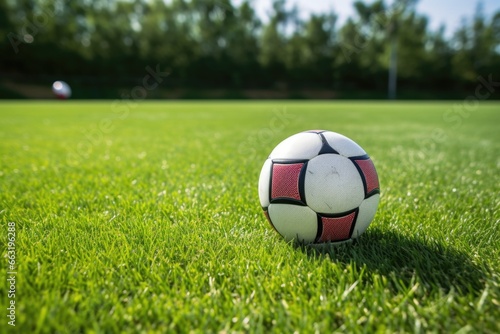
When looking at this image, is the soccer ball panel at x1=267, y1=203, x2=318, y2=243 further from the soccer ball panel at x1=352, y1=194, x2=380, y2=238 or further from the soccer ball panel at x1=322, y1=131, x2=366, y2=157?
the soccer ball panel at x1=322, y1=131, x2=366, y2=157

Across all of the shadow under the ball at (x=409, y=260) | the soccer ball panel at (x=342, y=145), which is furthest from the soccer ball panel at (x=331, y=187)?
the shadow under the ball at (x=409, y=260)

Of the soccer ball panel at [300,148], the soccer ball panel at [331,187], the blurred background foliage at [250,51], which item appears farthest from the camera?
the blurred background foliage at [250,51]

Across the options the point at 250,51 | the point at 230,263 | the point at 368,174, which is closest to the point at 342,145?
the point at 368,174

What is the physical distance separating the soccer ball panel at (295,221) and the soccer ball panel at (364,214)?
27cm

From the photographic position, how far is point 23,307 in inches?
57.2

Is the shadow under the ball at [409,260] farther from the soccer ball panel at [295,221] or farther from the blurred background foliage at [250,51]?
the blurred background foliage at [250,51]

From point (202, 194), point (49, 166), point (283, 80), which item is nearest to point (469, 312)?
point (202, 194)

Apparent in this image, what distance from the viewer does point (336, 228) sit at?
2.05 meters

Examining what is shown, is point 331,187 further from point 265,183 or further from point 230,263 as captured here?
point 230,263

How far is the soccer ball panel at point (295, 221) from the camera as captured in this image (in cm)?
203

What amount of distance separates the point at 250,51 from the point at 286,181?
6152 centimetres

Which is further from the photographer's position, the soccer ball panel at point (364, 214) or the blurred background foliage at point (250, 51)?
the blurred background foliage at point (250, 51)

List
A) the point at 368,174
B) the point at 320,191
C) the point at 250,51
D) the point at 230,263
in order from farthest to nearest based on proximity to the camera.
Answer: the point at 250,51
the point at 368,174
the point at 320,191
the point at 230,263

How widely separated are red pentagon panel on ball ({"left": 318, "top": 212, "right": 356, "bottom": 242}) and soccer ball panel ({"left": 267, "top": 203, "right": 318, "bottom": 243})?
0.05 metres
